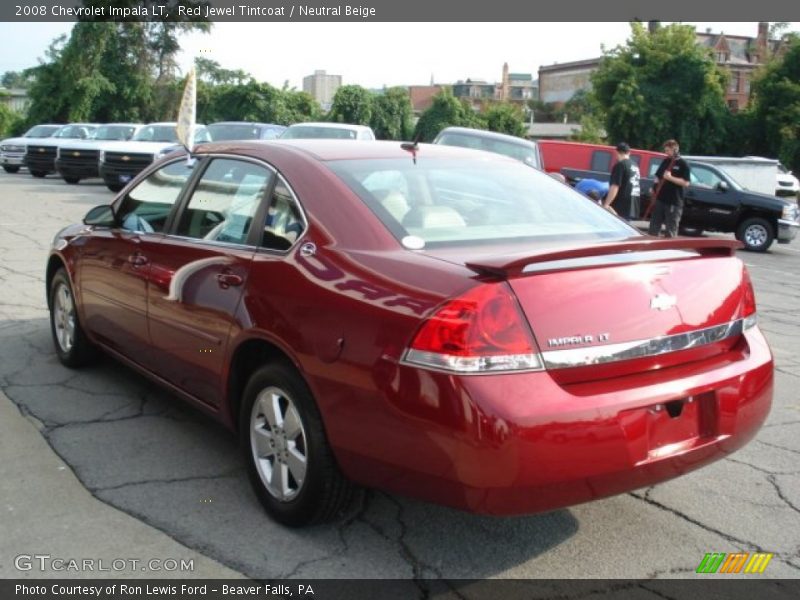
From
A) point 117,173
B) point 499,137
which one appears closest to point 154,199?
point 499,137

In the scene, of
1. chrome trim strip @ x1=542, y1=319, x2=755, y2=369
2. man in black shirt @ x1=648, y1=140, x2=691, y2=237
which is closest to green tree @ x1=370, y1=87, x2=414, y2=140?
man in black shirt @ x1=648, y1=140, x2=691, y2=237

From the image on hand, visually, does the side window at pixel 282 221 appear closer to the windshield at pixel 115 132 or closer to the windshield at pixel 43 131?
the windshield at pixel 115 132

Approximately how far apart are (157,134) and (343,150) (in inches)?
762

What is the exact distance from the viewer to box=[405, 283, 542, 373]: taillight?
2.81 metres

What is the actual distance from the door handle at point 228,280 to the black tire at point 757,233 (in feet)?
49.7

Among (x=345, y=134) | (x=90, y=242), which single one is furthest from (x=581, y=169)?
(x=90, y=242)

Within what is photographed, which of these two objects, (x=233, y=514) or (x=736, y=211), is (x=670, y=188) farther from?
(x=233, y=514)

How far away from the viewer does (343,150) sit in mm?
4094

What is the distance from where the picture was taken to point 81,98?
148ft

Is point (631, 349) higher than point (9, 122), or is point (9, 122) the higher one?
point (9, 122)

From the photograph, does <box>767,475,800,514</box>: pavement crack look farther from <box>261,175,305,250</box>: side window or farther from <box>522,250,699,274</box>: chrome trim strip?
<box>261,175,305,250</box>: side window

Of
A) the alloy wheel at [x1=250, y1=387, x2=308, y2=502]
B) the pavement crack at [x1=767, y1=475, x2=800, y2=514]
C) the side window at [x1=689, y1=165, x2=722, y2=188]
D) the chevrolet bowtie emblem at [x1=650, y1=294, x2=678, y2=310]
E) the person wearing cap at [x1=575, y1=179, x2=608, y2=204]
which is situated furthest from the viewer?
the side window at [x1=689, y1=165, x2=722, y2=188]

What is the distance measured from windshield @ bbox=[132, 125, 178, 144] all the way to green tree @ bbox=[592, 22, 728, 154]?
22713 mm

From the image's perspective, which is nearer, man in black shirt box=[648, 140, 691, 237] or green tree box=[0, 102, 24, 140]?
man in black shirt box=[648, 140, 691, 237]
